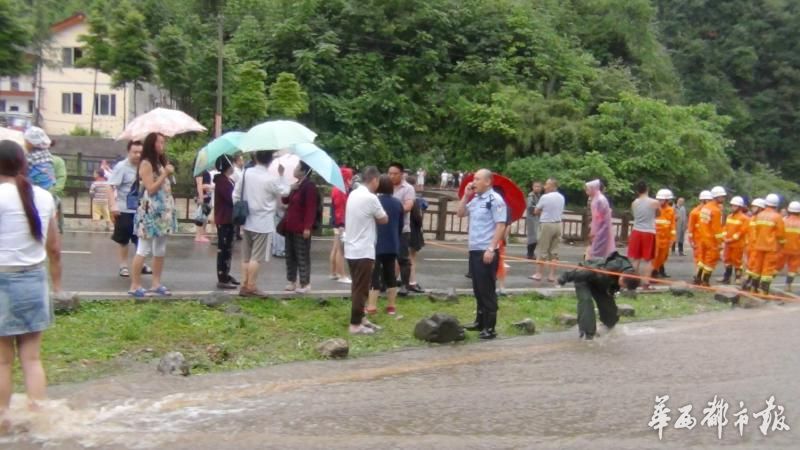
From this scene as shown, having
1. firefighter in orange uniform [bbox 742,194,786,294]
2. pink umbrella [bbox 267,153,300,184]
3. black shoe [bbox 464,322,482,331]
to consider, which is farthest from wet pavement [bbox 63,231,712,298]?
firefighter in orange uniform [bbox 742,194,786,294]

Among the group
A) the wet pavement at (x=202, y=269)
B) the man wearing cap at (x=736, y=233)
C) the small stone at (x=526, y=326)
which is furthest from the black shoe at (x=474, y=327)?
the man wearing cap at (x=736, y=233)

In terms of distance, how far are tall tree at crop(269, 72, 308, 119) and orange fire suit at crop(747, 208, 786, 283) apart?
14.6 m

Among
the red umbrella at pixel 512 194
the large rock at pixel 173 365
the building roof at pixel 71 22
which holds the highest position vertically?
the building roof at pixel 71 22

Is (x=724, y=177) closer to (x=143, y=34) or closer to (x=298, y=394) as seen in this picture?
(x=143, y=34)

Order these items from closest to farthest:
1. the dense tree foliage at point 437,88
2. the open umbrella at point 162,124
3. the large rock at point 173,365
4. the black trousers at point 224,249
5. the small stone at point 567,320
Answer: the large rock at point 173,365 → the small stone at point 567,320 → the black trousers at point 224,249 → the open umbrella at point 162,124 → the dense tree foliage at point 437,88

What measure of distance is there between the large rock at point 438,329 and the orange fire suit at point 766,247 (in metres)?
8.27

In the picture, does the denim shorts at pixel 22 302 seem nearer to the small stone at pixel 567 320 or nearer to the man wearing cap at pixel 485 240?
the man wearing cap at pixel 485 240

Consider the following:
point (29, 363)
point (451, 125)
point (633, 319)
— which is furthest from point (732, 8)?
point (29, 363)

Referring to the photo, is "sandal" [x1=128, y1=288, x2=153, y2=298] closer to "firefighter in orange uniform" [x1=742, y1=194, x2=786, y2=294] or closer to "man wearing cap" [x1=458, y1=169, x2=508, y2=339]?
"man wearing cap" [x1=458, y1=169, x2=508, y2=339]

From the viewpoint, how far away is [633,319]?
39.5ft

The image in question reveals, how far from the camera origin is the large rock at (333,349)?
344 inches

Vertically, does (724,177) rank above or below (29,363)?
above

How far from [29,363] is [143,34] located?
2445 cm

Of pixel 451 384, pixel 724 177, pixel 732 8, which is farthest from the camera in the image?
pixel 732 8
